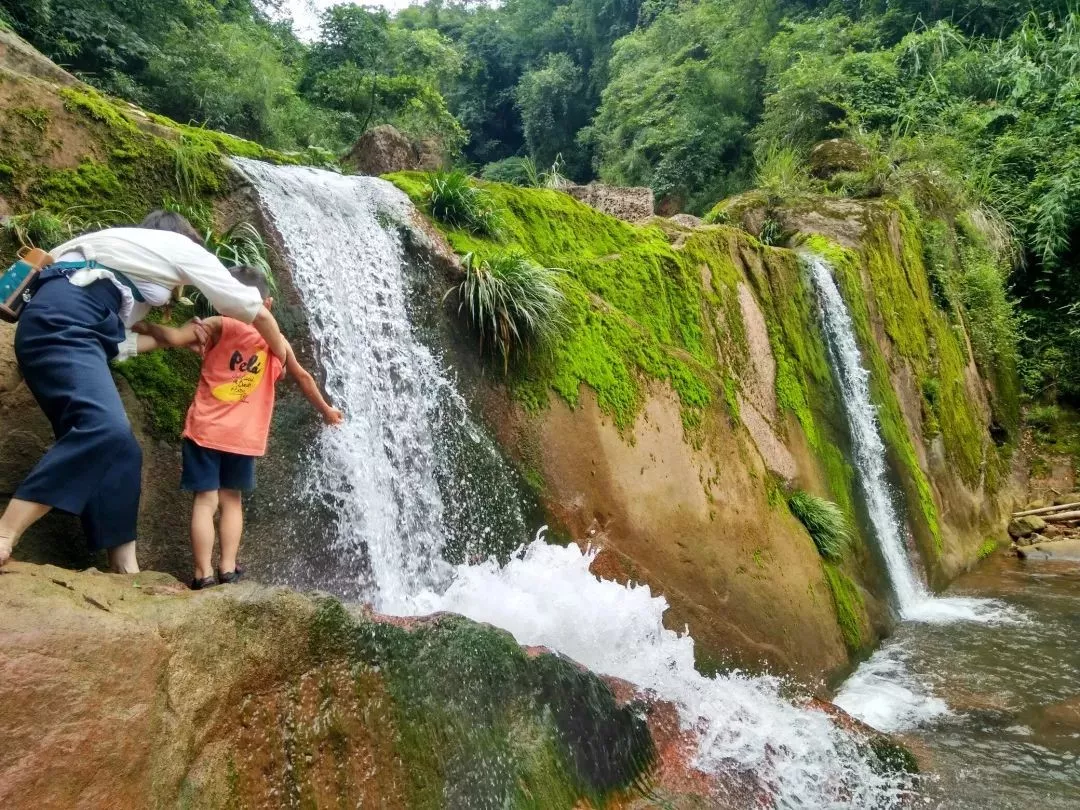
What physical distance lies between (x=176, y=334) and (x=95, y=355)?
637 millimetres

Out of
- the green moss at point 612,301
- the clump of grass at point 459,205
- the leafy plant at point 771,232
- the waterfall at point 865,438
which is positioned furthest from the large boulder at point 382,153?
the clump of grass at point 459,205

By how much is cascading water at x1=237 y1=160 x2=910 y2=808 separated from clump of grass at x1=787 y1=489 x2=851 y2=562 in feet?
7.17

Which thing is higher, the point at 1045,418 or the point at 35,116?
the point at 35,116

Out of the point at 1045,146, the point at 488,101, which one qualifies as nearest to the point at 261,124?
the point at 1045,146

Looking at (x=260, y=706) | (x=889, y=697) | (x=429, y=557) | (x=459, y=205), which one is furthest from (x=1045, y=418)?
(x=260, y=706)

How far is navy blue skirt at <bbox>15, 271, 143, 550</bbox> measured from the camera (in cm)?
247

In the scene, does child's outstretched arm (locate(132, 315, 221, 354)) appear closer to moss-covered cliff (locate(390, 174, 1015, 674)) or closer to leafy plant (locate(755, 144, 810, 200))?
moss-covered cliff (locate(390, 174, 1015, 674))

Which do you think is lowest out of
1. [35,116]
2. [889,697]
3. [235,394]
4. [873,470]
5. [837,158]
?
[889,697]

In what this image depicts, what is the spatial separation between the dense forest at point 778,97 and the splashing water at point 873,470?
13.5 ft

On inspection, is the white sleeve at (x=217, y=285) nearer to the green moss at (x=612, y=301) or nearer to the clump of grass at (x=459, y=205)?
the green moss at (x=612, y=301)

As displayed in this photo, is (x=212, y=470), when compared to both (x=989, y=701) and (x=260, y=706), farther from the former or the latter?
(x=989, y=701)

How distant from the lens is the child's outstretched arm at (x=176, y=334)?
10.5 feet

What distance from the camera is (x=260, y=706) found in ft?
7.41

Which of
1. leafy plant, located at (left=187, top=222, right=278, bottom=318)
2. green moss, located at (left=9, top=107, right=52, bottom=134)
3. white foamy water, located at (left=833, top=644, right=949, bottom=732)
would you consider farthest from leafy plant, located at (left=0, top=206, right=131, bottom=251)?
white foamy water, located at (left=833, top=644, right=949, bottom=732)
